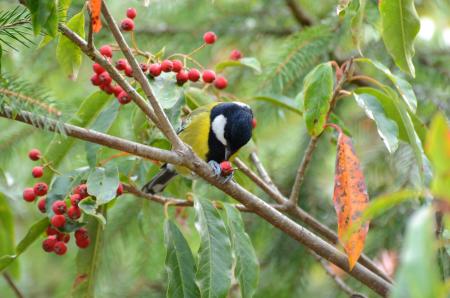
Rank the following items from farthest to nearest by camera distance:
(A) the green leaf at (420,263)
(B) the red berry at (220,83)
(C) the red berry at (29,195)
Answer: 1. (B) the red berry at (220,83)
2. (C) the red berry at (29,195)
3. (A) the green leaf at (420,263)

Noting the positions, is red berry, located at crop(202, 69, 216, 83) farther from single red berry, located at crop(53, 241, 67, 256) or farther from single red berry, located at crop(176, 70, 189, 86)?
single red berry, located at crop(53, 241, 67, 256)

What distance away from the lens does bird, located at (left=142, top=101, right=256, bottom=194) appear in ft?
6.68

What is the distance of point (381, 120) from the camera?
1721 mm

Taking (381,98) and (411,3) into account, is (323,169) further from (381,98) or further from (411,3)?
(411,3)

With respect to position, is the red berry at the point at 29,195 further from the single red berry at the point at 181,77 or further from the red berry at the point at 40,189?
the single red berry at the point at 181,77

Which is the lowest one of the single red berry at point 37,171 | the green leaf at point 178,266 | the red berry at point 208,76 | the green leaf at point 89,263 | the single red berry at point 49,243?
the green leaf at point 89,263

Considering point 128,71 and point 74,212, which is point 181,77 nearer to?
point 128,71

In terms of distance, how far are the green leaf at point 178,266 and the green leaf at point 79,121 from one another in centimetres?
40

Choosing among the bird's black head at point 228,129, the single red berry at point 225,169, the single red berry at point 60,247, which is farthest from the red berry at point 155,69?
the single red berry at point 60,247

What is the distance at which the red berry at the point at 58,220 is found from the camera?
1672mm

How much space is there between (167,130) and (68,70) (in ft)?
1.13

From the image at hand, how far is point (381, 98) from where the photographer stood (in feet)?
5.88

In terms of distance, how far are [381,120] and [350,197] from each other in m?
0.28

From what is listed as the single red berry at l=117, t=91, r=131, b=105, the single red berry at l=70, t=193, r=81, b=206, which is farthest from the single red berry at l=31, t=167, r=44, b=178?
the single red berry at l=117, t=91, r=131, b=105
